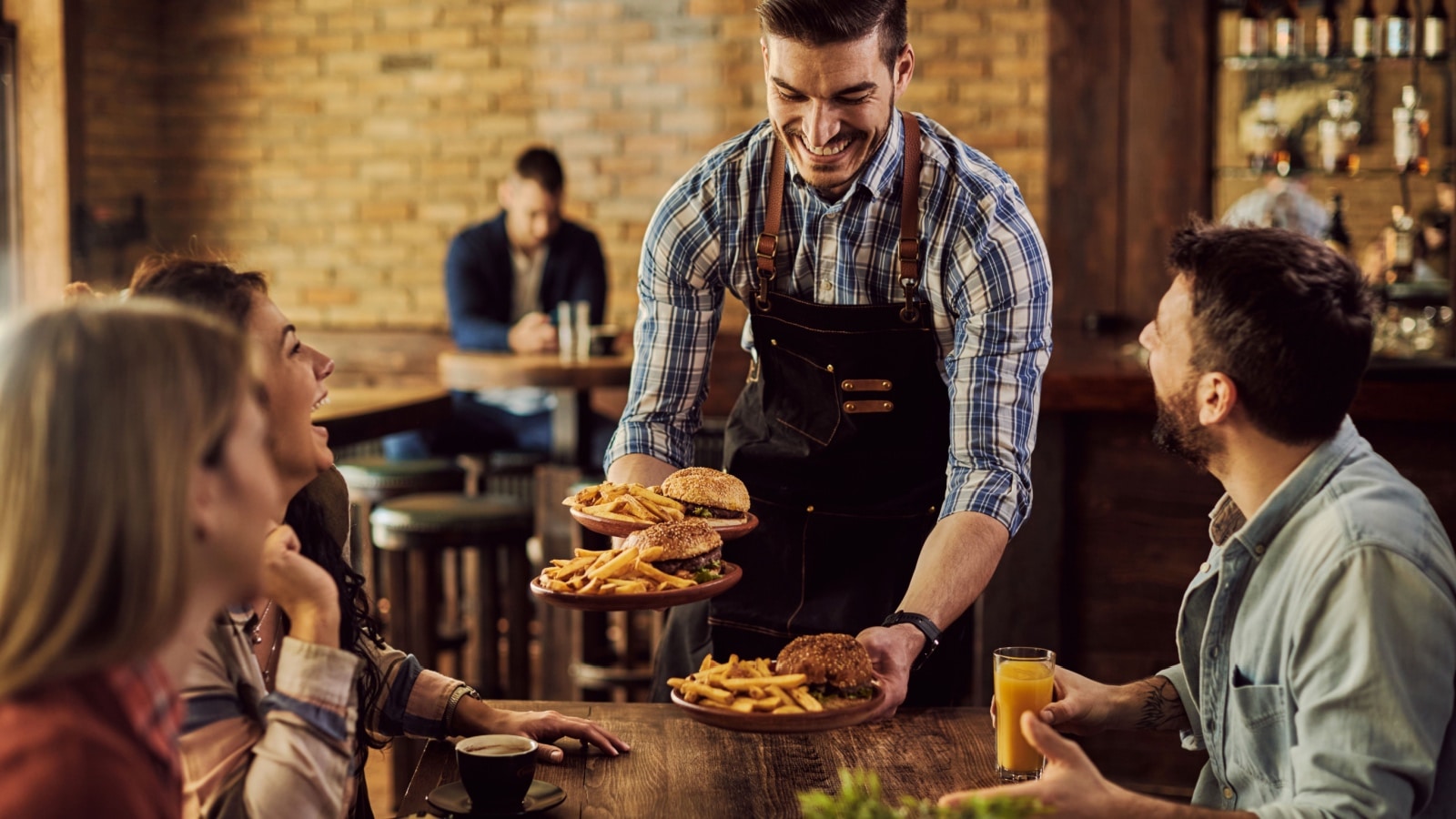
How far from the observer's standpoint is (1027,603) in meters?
3.94

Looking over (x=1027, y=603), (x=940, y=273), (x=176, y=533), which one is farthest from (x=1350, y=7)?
(x=176, y=533)

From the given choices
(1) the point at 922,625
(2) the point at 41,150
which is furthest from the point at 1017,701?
(2) the point at 41,150

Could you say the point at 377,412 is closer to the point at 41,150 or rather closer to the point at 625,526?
the point at 625,526

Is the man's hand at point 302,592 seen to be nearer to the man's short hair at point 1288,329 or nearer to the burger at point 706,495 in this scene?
the burger at point 706,495

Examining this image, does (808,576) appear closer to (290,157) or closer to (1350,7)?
(1350,7)

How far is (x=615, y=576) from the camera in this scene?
193cm

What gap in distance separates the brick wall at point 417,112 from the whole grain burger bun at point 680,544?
5.09 m

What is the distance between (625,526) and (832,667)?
47 cm

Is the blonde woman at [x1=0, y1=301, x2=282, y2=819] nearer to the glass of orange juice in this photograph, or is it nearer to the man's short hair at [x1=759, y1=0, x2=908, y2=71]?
the glass of orange juice

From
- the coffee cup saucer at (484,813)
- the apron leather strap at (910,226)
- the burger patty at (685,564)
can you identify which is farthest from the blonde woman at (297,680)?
the apron leather strap at (910,226)

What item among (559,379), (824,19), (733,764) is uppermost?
(824,19)

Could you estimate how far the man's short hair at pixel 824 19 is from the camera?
216cm

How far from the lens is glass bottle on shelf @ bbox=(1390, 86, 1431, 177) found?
4.91 meters

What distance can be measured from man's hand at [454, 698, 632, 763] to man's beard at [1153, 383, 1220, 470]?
0.80 metres
